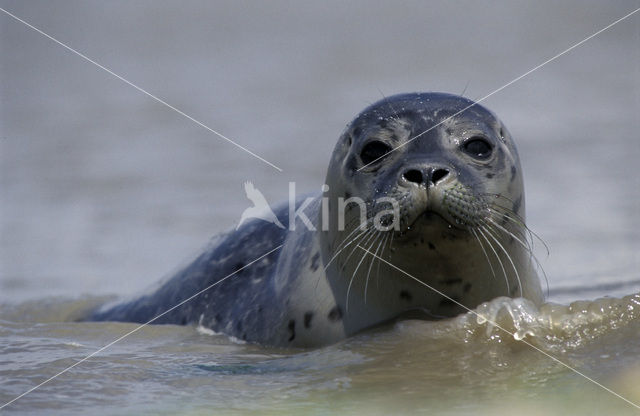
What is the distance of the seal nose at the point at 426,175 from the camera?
4.02m

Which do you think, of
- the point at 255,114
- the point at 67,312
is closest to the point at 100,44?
the point at 255,114

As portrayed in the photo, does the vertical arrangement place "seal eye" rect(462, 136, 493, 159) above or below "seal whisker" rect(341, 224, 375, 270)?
above

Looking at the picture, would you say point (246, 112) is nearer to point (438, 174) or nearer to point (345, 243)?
point (345, 243)

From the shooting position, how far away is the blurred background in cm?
827

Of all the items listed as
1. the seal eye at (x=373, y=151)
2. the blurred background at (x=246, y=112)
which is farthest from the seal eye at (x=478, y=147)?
the blurred background at (x=246, y=112)

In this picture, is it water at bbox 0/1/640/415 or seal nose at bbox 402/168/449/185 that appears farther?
seal nose at bbox 402/168/449/185

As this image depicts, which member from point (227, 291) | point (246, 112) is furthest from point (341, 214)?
point (246, 112)

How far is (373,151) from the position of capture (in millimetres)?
4480

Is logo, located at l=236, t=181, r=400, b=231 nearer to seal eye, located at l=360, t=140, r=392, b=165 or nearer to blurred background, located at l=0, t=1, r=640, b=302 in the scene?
seal eye, located at l=360, t=140, r=392, b=165

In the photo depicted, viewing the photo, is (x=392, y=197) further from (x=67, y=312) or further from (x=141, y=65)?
(x=141, y=65)

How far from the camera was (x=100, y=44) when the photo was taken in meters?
15.4

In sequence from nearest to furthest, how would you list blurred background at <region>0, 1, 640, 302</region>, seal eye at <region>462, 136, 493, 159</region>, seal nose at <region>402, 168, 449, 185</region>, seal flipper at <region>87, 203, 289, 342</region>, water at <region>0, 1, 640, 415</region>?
water at <region>0, 1, 640, 415</region> → seal nose at <region>402, 168, 449, 185</region> → seal eye at <region>462, 136, 493, 159</region> → seal flipper at <region>87, 203, 289, 342</region> → blurred background at <region>0, 1, 640, 302</region>

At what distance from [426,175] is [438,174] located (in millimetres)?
56

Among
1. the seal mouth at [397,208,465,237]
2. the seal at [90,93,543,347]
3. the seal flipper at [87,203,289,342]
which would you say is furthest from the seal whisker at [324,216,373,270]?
the seal flipper at [87,203,289,342]
